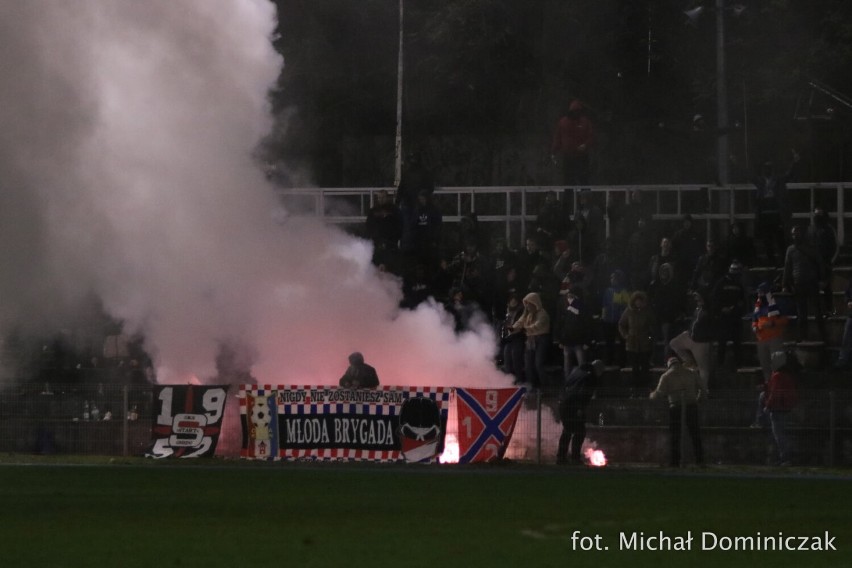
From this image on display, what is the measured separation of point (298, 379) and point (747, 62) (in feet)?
50.5

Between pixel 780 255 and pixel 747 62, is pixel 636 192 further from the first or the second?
pixel 747 62

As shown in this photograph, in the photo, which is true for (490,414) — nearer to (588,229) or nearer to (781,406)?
(781,406)

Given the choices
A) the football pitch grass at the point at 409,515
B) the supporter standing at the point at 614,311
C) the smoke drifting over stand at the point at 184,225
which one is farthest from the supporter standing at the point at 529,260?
the football pitch grass at the point at 409,515

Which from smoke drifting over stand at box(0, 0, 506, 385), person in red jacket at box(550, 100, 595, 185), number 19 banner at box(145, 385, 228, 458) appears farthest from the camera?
person in red jacket at box(550, 100, 595, 185)

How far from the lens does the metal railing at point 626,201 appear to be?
33250 millimetres

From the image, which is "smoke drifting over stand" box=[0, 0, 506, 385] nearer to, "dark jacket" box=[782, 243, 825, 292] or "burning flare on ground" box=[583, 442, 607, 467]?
"burning flare on ground" box=[583, 442, 607, 467]

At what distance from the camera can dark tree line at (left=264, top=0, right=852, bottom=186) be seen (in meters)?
39.7

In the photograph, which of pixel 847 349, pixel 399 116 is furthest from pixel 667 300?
pixel 399 116

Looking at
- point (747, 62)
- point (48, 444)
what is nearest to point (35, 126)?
point (48, 444)

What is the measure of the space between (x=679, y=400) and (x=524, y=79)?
18.0 metres

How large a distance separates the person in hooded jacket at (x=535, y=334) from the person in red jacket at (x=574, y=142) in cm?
484

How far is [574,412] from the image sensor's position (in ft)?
84.7

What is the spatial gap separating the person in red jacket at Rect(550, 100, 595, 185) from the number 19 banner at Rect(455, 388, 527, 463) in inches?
326

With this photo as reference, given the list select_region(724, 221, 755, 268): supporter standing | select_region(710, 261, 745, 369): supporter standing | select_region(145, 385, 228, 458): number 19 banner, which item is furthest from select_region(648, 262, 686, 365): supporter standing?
select_region(145, 385, 228, 458): number 19 banner
